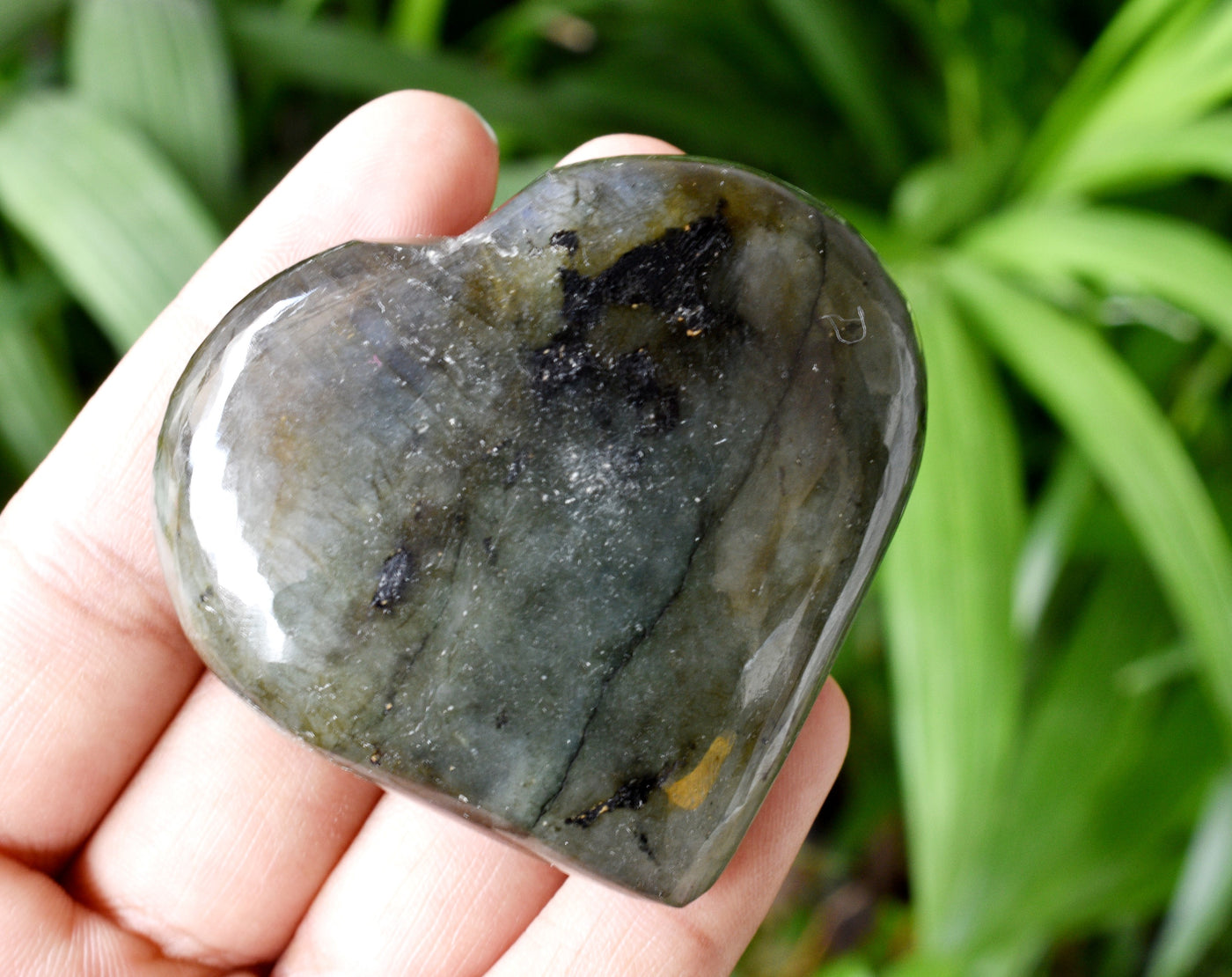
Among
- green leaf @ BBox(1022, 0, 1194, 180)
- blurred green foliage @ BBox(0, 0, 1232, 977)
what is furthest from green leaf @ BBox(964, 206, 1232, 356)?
green leaf @ BBox(1022, 0, 1194, 180)

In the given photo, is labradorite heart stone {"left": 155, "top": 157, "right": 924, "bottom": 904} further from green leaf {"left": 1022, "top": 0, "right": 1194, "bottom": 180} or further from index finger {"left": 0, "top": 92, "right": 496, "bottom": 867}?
green leaf {"left": 1022, "top": 0, "right": 1194, "bottom": 180}

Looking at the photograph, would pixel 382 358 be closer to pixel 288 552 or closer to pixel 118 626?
pixel 288 552

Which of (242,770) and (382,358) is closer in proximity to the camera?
(382,358)

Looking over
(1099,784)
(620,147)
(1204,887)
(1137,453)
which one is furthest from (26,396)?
(1204,887)

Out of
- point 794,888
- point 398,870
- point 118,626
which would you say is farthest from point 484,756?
point 794,888

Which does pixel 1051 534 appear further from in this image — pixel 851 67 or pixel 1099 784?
pixel 851 67

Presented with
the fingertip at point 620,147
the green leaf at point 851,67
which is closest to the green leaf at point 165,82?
the fingertip at point 620,147
